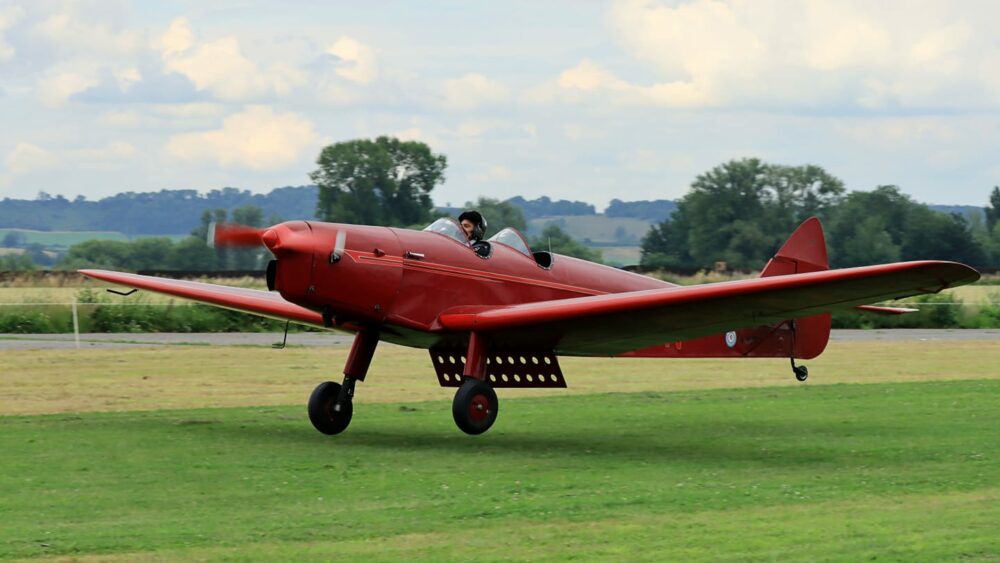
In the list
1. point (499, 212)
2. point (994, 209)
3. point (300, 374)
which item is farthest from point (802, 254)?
point (994, 209)

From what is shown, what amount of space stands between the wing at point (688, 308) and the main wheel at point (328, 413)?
4.92 feet

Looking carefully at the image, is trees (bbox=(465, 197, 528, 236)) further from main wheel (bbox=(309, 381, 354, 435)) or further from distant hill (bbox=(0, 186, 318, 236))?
distant hill (bbox=(0, 186, 318, 236))

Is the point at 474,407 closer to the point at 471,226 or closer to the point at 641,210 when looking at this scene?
the point at 471,226

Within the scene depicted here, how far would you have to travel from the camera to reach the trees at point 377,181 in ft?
174

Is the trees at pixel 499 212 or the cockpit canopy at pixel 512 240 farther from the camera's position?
the trees at pixel 499 212

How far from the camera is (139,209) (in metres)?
128

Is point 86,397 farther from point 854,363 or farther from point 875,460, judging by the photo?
point 854,363

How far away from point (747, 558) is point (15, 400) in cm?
1208

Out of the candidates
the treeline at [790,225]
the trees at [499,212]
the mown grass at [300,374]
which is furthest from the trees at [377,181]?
the mown grass at [300,374]

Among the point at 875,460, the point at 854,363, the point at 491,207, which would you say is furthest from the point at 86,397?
the point at 491,207

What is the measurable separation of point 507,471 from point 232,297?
242 inches

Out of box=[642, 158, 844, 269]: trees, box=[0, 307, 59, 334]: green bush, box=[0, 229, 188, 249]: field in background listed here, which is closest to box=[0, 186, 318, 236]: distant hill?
box=[0, 229, 188, 249]: field in background

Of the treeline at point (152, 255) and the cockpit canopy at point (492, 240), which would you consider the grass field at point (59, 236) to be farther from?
the cockpit canopy at point (492, 240)

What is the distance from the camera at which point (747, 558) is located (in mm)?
7504
